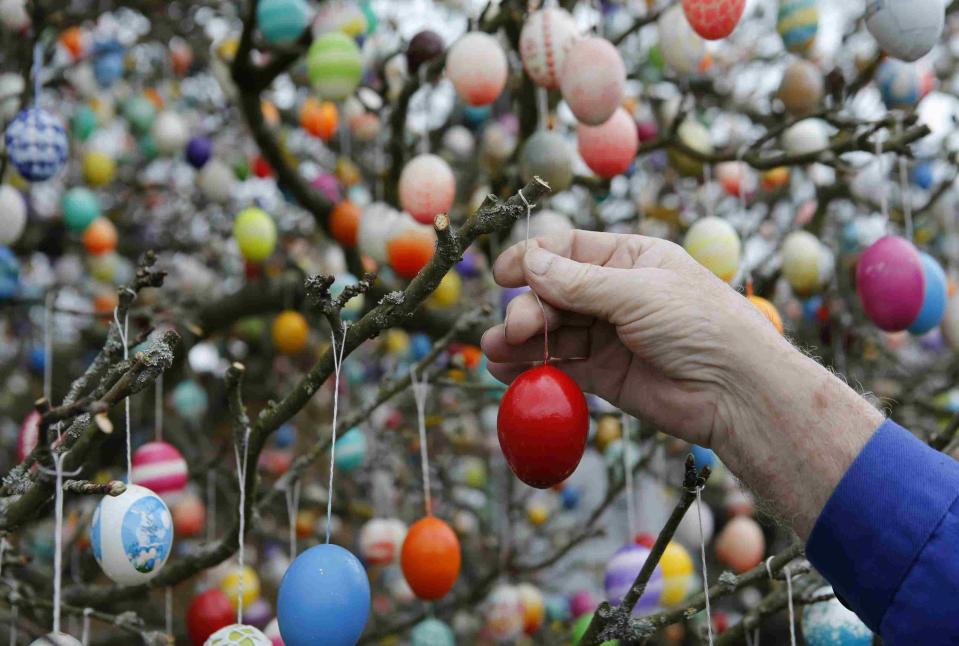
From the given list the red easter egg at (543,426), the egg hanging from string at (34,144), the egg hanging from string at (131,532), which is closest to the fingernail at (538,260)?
the red easter egg at (543,426)

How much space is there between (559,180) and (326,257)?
2.03 m

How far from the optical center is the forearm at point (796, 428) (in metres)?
1.20

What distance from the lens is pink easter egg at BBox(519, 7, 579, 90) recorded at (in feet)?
7.38

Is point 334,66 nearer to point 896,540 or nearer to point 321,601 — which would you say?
point 321,601

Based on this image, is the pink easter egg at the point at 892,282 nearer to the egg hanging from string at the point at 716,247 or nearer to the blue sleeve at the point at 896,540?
the egg hanging from string at the point at 716,247

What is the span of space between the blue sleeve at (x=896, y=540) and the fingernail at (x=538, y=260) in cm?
→ 52

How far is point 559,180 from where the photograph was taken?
243cm

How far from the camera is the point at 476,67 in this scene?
2.34 metres

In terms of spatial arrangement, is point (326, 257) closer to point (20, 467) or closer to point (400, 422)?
point (400, 422)

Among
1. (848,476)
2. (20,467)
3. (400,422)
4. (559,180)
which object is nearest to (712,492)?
(400,422)

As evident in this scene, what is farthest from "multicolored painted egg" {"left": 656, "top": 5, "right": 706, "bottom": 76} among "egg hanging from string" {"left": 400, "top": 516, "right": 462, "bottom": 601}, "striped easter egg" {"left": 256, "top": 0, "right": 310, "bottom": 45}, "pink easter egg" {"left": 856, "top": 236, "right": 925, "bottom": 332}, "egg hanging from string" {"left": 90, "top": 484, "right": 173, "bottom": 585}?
"egg hanging from string" {"left": 90, "top": 484, "right": 173, "bottom": 585}

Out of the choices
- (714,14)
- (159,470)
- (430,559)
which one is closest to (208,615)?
(159,470)

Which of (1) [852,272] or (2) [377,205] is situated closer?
(2) [377,205]

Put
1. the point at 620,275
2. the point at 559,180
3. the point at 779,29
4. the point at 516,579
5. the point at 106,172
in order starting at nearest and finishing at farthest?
the point at 620,275
the point at 559,180
the point at 779,29
the point at 106,172
the point at 516,579
